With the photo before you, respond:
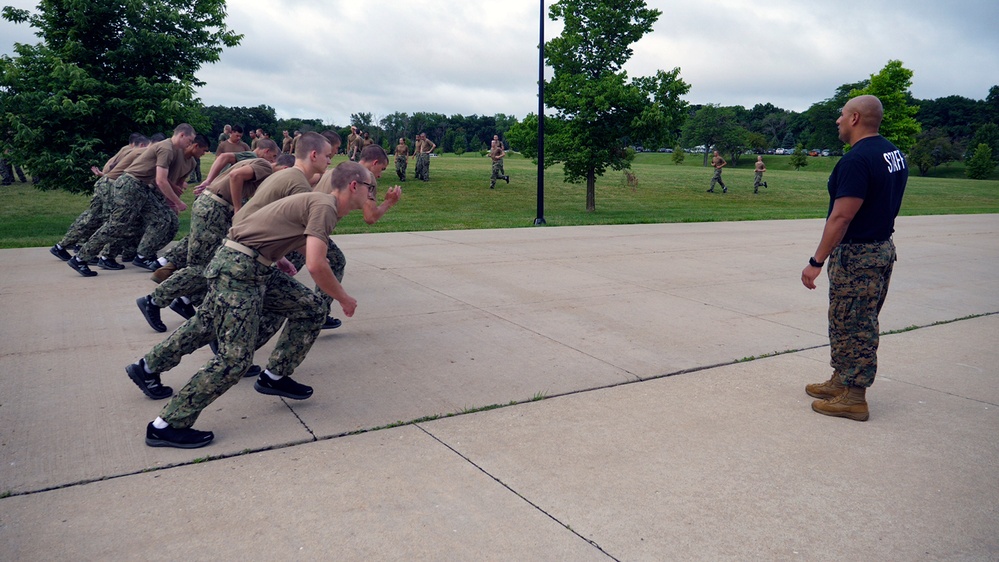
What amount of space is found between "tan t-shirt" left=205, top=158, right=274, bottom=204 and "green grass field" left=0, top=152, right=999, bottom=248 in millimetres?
7548

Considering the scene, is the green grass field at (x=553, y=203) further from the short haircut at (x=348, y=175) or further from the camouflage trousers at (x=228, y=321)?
the short haircut at (x=348, y=175)

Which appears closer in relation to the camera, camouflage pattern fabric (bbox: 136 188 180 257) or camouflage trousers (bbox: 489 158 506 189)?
camouflage pattern fabric (bbox: 136 188 180 257)

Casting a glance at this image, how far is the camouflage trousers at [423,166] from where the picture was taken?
29.7m

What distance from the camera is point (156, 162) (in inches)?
350

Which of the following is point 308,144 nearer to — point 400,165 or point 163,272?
point 163,272

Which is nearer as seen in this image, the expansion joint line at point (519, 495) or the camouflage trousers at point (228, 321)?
the expansion joint line at point (519, 495)

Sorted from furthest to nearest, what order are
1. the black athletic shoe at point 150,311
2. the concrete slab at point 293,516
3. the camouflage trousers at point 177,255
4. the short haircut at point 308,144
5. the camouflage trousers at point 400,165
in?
the camouflage trousers at point 400,165
the camouflage trousers at point 177,255
the black athletic shoe at point 150,311
the short haircut at point 308,144
the concrete slab at point 293,516

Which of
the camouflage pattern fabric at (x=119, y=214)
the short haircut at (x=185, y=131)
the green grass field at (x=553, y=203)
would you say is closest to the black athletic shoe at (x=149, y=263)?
the camouflage pattern fabric at (x=119, y=214)

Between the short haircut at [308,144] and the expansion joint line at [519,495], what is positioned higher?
the short haircut at [308,144]

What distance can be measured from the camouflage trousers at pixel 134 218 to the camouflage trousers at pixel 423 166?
68.2 ft

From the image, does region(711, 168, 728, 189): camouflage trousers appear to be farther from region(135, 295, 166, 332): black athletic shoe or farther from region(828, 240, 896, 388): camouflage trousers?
region(135, 295, 166, 332): black athletic shoe

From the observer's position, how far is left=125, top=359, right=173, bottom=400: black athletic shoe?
15.0 feet

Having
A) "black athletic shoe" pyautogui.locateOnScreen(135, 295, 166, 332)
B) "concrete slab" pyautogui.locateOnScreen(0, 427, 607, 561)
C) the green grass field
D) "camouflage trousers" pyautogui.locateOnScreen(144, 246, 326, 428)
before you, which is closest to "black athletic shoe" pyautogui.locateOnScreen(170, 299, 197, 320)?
"black athletic shoe" pyautogui.locateOnScreen(135, 295, 166, 332)

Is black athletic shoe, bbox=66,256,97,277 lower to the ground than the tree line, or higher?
lower
